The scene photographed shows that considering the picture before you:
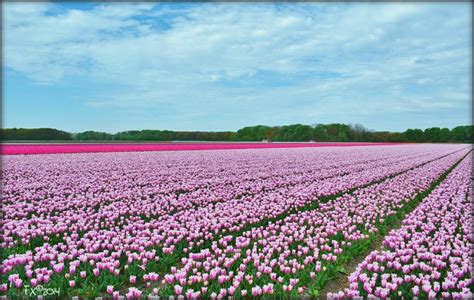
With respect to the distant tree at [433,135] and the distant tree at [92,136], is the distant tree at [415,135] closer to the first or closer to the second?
the distant tree at [433,135]

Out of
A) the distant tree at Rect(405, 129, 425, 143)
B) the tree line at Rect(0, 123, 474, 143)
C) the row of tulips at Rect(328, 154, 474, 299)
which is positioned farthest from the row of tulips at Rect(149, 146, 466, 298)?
the distant tree at Rect(405, 129, 425, 143)

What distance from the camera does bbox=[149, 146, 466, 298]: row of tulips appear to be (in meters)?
4.34

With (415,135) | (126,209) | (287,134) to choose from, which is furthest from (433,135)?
(126,209)

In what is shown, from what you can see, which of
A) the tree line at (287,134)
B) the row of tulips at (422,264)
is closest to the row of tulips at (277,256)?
the row of tulips at (422,264)

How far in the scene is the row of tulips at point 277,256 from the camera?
4344mm

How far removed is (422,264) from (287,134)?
10323 cm

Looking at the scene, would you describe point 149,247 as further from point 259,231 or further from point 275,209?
point 275,209

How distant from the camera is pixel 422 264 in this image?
4.93 m

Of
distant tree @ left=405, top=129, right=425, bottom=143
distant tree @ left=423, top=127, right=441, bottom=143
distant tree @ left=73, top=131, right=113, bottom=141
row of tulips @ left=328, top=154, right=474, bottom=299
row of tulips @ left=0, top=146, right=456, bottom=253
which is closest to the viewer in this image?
row of tulips @ left=328, top=154, right=474, bottom=299

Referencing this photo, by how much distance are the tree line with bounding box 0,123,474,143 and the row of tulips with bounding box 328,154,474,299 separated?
238 ft

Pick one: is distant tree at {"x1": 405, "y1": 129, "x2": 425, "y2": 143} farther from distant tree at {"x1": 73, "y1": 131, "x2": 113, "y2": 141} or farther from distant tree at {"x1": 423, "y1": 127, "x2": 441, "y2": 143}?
distant tree at {"x1": 73, "y1": 131, "x2": 113, "y2": 141}

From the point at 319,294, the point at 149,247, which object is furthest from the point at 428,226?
the point at 149,247

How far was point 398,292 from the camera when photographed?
13.5ft

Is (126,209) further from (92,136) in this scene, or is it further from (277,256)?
(92,136)
